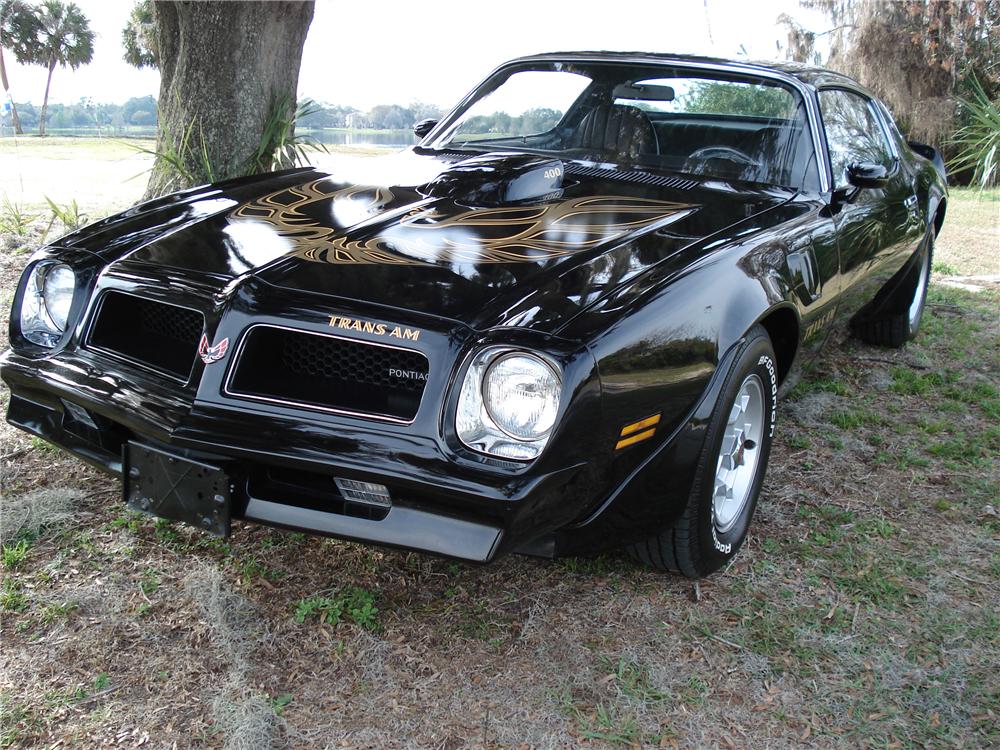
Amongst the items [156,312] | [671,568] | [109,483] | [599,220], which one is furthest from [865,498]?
[109,483]

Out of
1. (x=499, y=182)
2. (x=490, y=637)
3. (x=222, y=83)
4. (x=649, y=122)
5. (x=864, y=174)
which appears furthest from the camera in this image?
(x=222, y=83)

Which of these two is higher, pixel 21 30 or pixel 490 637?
pixel 21 30

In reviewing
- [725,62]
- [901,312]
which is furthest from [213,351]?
[901,312]

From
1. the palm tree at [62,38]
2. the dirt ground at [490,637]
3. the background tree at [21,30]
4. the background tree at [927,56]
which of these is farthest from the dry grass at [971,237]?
the palm tree at [62,38]

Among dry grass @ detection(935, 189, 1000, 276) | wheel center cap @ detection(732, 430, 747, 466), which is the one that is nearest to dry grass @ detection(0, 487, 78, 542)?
wheel center cap @ detection(732, 430, 747, 466)

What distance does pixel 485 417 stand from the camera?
6.55ft

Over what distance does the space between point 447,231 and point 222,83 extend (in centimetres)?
340

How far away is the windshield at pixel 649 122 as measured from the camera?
332 cm

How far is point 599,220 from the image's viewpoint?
8.90 ft

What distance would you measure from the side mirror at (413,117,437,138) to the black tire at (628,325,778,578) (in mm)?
1973

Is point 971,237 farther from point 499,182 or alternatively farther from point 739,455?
point 499,182

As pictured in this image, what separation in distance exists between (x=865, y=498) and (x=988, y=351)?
238 centimetres

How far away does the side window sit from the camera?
3535 mm

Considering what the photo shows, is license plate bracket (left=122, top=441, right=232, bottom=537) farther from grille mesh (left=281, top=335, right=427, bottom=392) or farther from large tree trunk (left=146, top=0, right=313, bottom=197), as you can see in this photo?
large tree trunk (left=146, top=0, right=313, bottom=197)
